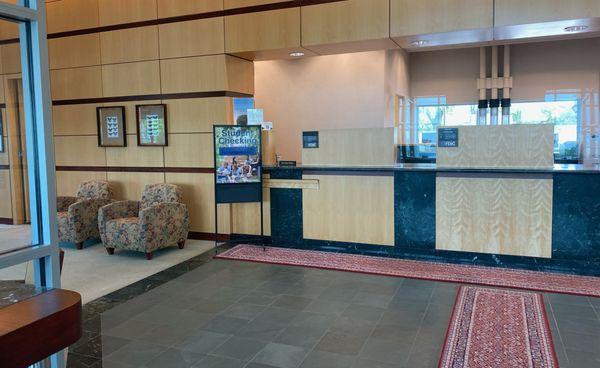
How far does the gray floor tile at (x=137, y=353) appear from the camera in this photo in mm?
3365

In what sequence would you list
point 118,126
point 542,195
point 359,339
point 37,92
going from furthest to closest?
point 118,126 < point 542,195 < point 359,339 < point 37,92

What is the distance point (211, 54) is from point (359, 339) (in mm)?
4672

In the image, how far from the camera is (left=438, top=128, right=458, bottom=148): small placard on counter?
575 centimetres

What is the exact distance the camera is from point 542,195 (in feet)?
17.4

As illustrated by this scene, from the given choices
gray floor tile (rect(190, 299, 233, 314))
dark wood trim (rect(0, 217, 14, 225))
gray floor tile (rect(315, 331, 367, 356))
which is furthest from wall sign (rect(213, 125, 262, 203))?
dark wood trim (rect(0, 217, 14, 225))

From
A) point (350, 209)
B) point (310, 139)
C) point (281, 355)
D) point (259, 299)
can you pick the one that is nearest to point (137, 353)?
point (281, 355)

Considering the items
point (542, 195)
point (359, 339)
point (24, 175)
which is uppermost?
point (24, 175)

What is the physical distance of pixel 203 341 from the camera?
3664 millimetres

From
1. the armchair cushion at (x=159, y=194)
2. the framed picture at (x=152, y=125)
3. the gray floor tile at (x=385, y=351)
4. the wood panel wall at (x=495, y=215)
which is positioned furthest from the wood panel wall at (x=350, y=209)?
the gray floor tile at (x=385, y=351)

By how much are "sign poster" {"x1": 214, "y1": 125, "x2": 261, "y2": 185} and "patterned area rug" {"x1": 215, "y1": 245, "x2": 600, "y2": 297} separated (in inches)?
39.6

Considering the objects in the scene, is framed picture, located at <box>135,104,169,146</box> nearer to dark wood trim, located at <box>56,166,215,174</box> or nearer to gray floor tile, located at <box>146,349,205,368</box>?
dark wood trim, located at <box>56,166,215,174</box>

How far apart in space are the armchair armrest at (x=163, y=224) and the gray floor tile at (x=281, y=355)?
2998mm

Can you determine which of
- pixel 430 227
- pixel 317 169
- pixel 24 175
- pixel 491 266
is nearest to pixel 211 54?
pixel 317 169

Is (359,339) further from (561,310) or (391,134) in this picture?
(391,134)
